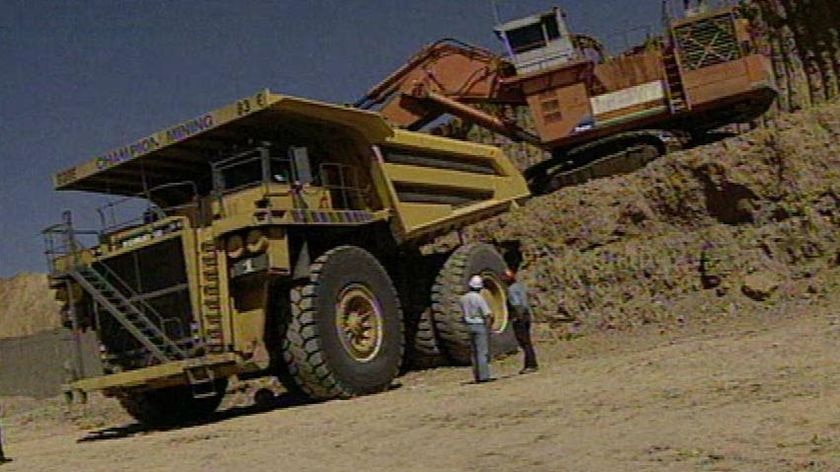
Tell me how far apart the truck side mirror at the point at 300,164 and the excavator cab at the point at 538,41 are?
33.4 ft

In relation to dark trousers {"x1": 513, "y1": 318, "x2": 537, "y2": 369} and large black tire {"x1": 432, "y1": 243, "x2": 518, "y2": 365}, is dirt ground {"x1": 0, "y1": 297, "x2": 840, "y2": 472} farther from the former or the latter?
large black tire {"x1": 432, "y1": 243, "x2": 518, "y2": 365}

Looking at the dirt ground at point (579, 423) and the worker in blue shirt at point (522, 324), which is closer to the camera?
the dirt ground at point (579, 423)

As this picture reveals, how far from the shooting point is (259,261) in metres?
11.1

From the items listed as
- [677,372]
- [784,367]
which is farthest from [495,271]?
[784,367]

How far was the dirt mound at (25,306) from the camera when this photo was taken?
54344mm

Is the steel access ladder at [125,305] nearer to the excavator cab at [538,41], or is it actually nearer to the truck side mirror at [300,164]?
the truck side mirror at [300,164]

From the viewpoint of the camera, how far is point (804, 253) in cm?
1493

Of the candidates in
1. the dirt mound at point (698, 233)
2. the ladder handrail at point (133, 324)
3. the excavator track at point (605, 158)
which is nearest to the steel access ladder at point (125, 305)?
the ladder handrail at point (133, 324)

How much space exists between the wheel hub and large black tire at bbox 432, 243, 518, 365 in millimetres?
1653

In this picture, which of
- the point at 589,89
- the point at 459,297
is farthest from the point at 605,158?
the point at 459,297

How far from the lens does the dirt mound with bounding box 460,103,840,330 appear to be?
15.0m

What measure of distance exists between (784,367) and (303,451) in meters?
3.93

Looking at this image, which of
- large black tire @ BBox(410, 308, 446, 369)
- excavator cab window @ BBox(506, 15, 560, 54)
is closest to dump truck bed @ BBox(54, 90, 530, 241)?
large black tire @ BBox(410, 308, 446, 369)

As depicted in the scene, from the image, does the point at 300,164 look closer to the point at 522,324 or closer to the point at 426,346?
the point at 522,324
